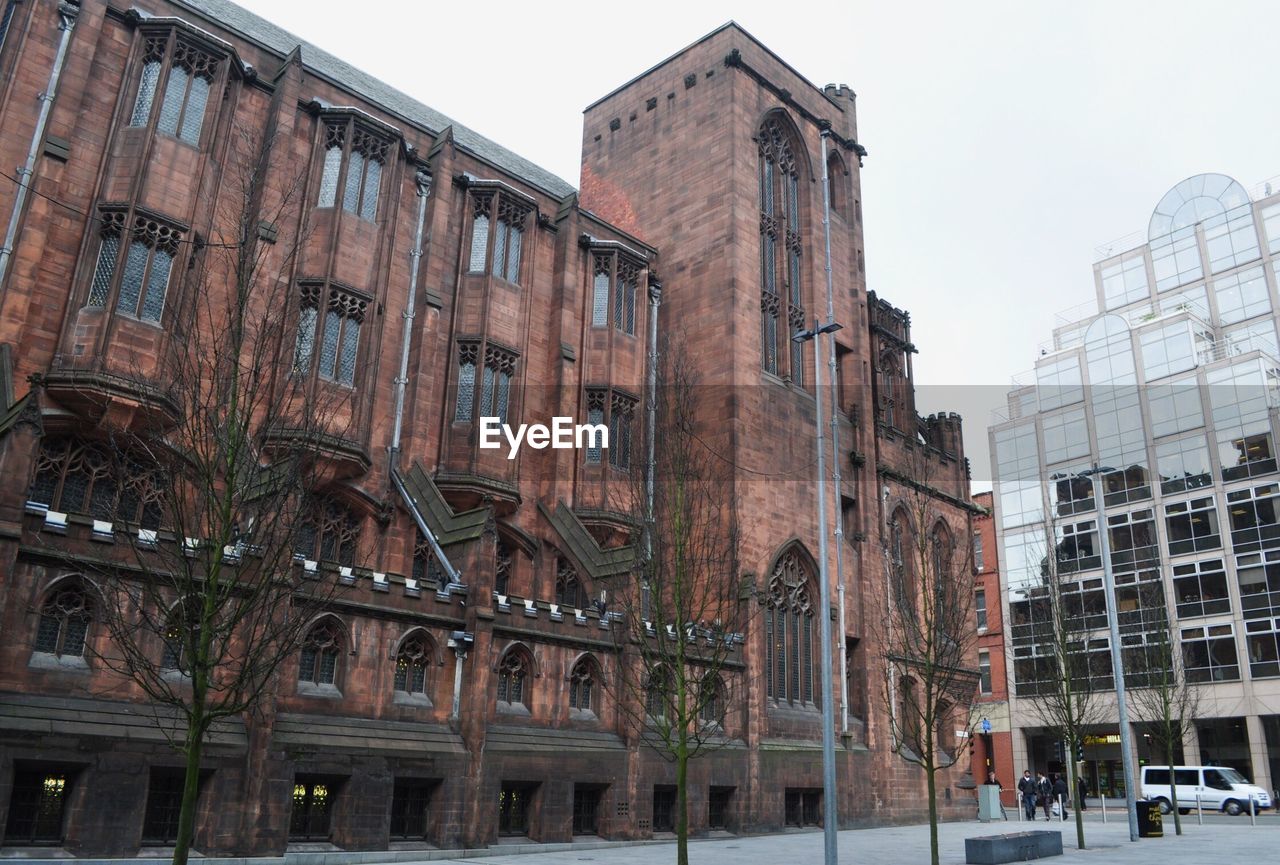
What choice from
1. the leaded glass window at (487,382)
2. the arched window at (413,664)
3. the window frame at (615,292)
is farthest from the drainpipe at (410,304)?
the window frame at (615,292)

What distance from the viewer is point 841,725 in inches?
1282

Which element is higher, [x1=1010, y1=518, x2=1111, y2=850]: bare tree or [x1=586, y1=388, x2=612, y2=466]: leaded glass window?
[x1=586, y1=388, x2=612, y2=466]: leaded glass window

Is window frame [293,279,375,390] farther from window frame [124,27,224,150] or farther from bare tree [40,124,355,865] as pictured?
window frame [124,27,224,150]

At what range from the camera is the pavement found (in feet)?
63.2

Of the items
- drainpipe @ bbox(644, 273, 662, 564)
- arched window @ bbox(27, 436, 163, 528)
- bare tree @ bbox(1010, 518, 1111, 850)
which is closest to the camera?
arched window @ bbox(27, 436, 163, 528)

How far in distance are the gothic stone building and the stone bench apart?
5.65 m

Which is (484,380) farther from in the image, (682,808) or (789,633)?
(682,808)

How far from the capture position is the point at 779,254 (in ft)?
122

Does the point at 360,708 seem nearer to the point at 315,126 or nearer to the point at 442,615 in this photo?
the point at 442,615

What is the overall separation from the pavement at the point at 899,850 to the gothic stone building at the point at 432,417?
1.49 m

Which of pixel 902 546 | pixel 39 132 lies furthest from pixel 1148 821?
pixel 39 132

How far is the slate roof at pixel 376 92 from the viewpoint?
1177 inches

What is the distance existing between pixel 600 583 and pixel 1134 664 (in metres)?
28.0

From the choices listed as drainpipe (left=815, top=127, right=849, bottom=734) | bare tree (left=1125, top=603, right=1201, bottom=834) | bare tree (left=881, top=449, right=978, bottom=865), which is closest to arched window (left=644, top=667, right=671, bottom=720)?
bare tree (left=881, top=449, right=978, bottom=865)
